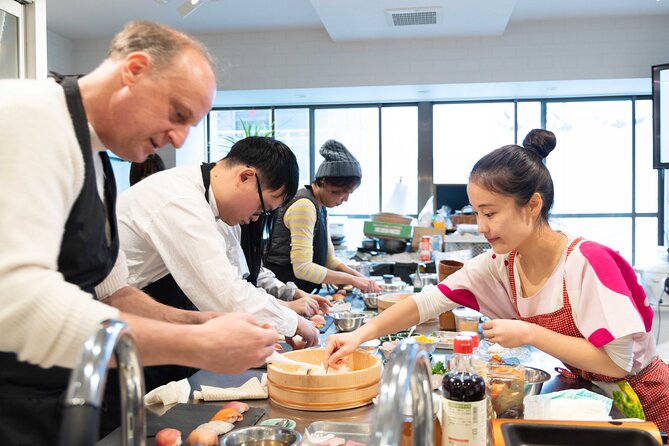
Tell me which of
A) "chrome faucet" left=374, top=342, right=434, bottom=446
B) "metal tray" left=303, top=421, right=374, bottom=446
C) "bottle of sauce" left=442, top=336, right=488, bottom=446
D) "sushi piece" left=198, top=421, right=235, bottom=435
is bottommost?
"metal tray" left=303, top=421, right=374, bottom=446

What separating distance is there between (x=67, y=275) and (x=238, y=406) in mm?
519

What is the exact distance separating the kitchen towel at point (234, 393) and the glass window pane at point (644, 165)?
297 inches

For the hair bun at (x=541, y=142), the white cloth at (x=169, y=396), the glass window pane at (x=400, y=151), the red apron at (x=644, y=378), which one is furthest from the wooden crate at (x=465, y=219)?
the white cloth at (x=169, y=396)

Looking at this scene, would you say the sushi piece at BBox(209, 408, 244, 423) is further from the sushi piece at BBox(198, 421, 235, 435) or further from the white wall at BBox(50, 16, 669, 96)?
the white wall at BBox(50, 16, 669, 96)

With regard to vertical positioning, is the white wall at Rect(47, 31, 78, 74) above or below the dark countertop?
above

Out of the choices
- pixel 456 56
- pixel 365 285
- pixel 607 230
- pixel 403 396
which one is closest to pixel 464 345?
pixel 403 396

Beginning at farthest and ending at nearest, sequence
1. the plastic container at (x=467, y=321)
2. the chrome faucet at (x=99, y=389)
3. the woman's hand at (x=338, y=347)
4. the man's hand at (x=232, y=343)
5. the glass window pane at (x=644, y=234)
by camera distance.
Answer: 1. the glass window pane at (x=644, y=234)
2. the plastic container at (x=467, y=321)
3. the woman's hand at (x=338, y=347)
4. the man's hand at (x=232, y=343)
5. the chrome faucet at (x=99, y=389)

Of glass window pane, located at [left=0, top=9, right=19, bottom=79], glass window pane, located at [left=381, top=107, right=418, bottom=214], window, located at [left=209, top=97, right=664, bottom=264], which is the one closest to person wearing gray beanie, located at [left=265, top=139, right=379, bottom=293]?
glass window pane, located at [left=0, top=9, right=19, bottom=79]

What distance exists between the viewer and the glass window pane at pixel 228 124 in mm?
8531

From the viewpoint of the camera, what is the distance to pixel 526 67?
6.74 meters

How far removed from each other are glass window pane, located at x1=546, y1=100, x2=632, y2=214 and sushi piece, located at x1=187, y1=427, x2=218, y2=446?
7.42 m

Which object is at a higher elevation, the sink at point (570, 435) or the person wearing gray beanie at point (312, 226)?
the person wearing gray beanie at point (312, 226)

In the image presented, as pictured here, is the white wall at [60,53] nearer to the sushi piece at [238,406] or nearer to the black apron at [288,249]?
the black apron at [288,249]

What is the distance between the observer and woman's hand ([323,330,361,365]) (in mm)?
1752
